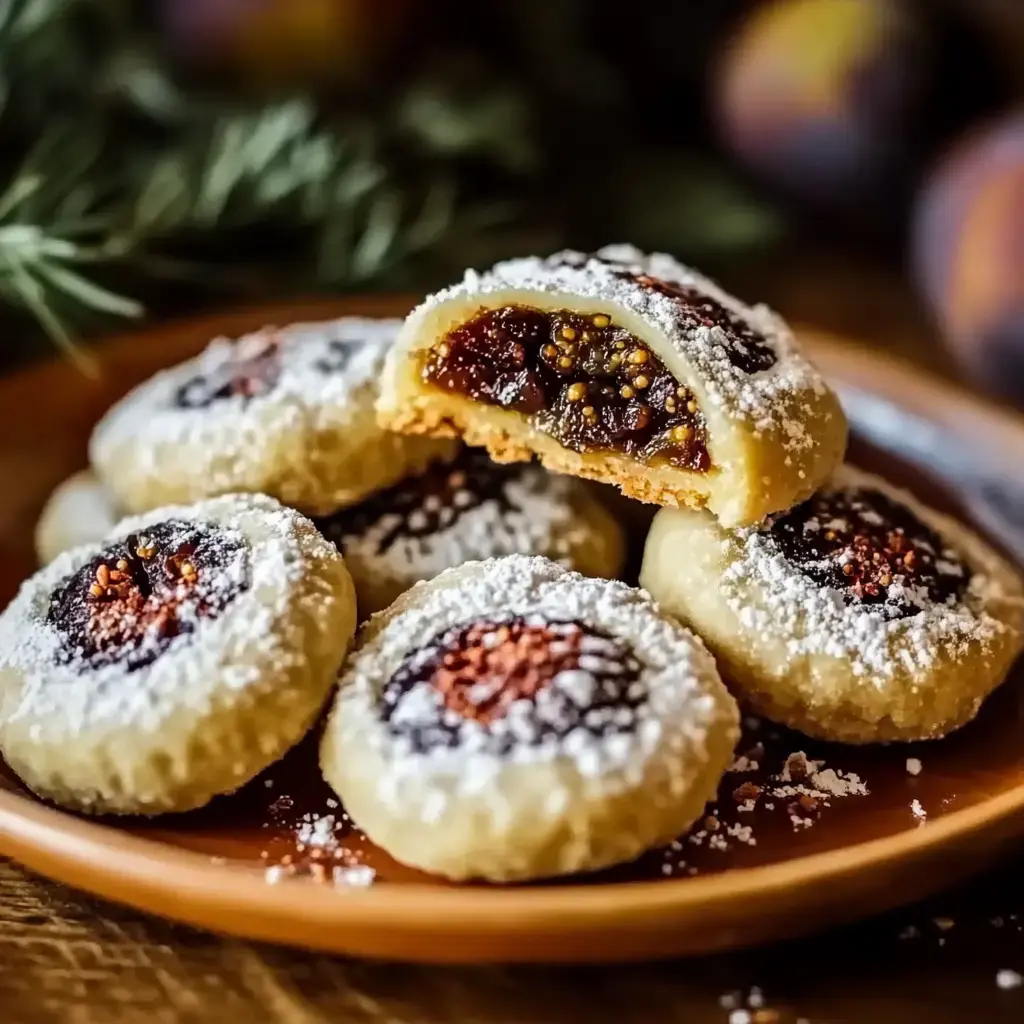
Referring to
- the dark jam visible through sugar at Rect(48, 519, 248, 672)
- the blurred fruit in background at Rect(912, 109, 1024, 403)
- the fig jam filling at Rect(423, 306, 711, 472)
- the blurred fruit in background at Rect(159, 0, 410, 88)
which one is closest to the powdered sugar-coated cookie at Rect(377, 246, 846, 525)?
the fig jam filling at Rect(423, 306, 711, 472)

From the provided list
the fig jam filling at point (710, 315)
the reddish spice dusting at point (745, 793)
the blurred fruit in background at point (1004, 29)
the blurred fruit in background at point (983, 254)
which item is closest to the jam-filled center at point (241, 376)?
the fig jam filling at point (710, 315)

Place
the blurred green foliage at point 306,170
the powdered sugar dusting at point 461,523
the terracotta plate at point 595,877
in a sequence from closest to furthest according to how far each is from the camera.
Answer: the terracotta plate at point 595,877
the powdered sugar dusting at point 461,523
the blurred green foliage at point 306,170

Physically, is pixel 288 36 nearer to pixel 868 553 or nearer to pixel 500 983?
pixel 868 553

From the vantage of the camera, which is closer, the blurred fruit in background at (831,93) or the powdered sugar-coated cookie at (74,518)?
the powdered sugar-coated cookie at (74,518)

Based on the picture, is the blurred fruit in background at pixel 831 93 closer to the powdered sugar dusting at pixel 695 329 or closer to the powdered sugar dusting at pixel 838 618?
the powdered sugar dusting at pixel 695 329

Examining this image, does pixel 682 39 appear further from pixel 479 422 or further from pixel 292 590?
pixel 292 590
